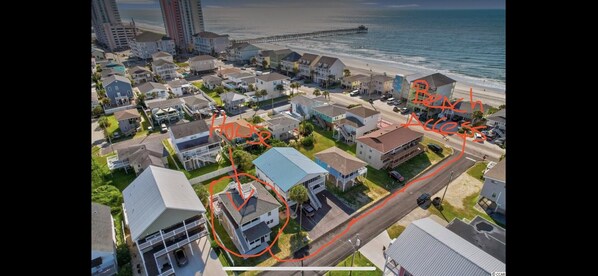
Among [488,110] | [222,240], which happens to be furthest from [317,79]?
[222,240]

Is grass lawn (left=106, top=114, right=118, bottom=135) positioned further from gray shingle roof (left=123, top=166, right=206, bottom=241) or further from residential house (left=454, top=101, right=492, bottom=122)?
residential house (left=454, top=101, right=492, bottom=122)

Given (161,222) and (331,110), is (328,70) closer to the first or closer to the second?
(331,110)

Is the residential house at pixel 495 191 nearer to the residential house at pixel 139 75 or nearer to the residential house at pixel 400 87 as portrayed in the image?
the residential house at pixel 400 87

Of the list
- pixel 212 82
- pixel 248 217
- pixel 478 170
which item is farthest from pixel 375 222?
pixel 212 82

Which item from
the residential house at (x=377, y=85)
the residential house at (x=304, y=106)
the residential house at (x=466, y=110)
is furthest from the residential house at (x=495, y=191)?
the residential house at (x=377, y=85)

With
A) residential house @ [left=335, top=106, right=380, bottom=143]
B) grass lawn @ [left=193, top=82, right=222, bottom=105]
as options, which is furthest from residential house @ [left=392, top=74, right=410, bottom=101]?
grass lawn @ [left=193, top=82, right=222, bottom=105]
